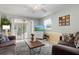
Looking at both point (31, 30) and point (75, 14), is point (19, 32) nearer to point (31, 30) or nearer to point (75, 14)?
point (31, 30)

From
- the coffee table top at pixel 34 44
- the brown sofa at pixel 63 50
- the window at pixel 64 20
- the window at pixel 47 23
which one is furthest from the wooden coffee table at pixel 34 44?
the window at pixel 64 20

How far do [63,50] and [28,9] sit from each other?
4.04ft

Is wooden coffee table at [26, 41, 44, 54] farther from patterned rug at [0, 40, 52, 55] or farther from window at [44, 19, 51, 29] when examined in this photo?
window at [44, 19, 51, 29]

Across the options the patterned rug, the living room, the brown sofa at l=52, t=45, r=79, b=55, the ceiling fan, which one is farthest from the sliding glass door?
the brown sofa at l=52, t=45, r=79, b=55

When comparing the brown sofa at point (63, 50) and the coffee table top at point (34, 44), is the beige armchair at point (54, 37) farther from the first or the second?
the coffee table top at point (34, 44)

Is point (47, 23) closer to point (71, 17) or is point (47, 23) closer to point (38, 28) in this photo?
point (38, 28)

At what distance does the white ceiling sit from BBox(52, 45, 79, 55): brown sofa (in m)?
0.84

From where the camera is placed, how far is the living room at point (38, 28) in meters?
2.51

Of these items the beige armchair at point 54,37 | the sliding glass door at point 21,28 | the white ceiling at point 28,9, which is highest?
the white ceiling at point 28,9

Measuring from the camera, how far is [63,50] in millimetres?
2363

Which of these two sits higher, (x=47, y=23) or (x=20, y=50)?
(x=47, y=23)

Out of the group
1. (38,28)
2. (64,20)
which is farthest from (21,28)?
(64,20)

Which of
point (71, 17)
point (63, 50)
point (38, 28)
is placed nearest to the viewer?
point (63, 50)
